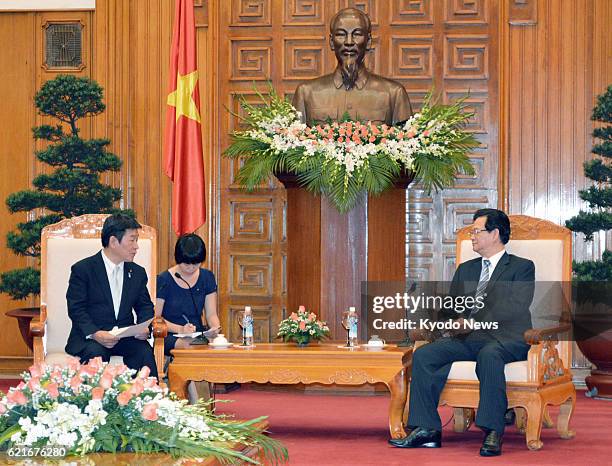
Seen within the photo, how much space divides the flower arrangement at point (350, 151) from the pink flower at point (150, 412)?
3.74 m

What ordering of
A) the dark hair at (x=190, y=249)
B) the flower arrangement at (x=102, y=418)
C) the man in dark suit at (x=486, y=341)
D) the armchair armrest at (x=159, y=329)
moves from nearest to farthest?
the flower arrangement at (x=102, y=418) < the man in dark suit at (x=486, y=341) < the armchair armrest at (x=159, y=329) < the dark hair at (x=190, y=249)

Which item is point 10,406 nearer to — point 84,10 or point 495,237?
point 495,237

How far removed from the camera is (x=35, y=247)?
7.24 meters

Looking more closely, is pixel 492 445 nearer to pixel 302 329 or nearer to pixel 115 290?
pixel 302 329

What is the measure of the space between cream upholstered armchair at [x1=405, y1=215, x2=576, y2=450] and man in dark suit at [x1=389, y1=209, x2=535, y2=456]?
9cm

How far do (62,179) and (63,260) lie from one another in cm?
149

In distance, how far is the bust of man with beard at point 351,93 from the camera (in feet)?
22.2

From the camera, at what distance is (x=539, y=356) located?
5.02m

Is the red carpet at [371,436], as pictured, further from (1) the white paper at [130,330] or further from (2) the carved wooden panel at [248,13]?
(2) the carved wooden panel at [248,13]

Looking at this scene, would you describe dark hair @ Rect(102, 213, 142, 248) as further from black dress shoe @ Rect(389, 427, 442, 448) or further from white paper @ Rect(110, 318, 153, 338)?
black dress shoe @ Rect(389, 427, 442, 448)

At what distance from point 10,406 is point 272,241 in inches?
216

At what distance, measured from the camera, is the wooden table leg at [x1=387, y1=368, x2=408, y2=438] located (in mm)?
5047

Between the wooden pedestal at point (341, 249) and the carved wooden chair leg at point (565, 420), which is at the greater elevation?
the wooden pedestal at point (341, 249)

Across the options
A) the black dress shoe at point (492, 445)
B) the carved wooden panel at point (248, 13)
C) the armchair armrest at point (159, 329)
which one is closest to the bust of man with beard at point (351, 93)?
the carved wooden panel at point (248, 13)
